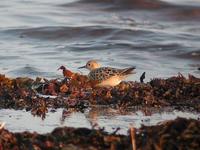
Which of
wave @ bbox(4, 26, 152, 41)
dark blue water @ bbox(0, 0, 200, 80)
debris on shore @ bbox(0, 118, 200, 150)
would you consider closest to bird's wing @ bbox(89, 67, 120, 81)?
dark blue water @ bbox(0, 0, 200, 80)

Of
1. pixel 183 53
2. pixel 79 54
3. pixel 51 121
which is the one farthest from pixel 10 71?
pixel 51 121

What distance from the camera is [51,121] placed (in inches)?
295

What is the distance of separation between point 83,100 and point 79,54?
203 inches

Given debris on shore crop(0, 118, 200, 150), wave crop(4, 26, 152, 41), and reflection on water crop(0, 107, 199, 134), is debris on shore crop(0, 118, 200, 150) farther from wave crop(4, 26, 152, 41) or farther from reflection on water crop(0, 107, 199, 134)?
wave crop(4, 26, 152, 41)

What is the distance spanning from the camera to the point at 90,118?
7648 mm

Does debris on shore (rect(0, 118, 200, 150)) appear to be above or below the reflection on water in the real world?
above

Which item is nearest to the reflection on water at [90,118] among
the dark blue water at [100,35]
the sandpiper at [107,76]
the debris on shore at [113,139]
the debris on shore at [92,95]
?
the debris on shore at [92,95]

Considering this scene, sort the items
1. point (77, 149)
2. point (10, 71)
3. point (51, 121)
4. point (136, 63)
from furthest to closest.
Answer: point (136, 63)
point (10, 71)
point (51, 121)
point (77, 149)

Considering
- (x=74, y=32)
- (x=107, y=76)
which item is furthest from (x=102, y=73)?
(x=74, y=32)

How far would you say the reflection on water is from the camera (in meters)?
7.29

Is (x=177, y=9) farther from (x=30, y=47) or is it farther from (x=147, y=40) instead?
(x=30, y=47)

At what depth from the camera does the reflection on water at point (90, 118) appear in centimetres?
729

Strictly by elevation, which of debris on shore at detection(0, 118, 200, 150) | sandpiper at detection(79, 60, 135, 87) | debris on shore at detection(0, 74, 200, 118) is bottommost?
sandpiper at detection(79, 60, 135, 87)

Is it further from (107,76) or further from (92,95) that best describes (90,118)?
(107,76)
